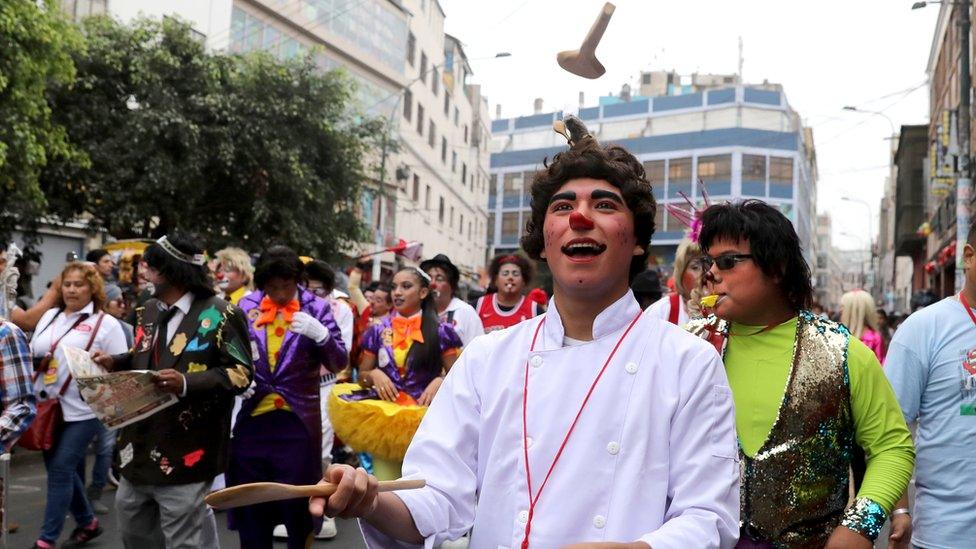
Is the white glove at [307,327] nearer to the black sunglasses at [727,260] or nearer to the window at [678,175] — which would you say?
the black sunglasses at [727,260]

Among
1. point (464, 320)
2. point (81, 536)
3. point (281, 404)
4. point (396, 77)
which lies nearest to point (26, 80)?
point (81, 536)

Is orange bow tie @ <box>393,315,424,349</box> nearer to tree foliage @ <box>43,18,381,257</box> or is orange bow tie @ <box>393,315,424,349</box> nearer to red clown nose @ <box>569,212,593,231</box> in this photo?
red clown nose @ <box>569,212,593,231</box>

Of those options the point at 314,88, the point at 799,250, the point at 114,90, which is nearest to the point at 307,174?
the point at 314,88

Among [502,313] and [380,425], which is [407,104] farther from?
[380,425]

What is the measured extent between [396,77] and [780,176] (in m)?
33.4

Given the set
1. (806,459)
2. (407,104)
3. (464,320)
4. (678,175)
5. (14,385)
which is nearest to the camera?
(806,459)

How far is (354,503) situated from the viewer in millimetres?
1729

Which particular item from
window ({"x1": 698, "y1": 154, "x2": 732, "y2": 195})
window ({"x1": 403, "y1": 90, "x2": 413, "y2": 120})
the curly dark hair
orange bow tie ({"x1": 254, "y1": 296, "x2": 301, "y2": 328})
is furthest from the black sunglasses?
window ({"x1": 698, "y1": 154, "x2": 732, "y2": 195})

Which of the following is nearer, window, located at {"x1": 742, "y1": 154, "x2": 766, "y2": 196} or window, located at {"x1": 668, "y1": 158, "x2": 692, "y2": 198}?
window, located at {"x1": 742, "y1": 154, "x2": 766, "y2": 196}

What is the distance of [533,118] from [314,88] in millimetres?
55236

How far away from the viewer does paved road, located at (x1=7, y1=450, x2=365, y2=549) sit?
6.35 m

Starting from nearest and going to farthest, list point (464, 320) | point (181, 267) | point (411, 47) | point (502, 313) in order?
1. point (181, 267)
2. point (464, 320)
3. point (502, 313)
4. point (411, 47)

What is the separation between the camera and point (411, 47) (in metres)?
35.6

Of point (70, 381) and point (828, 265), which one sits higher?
point (828, 265)
